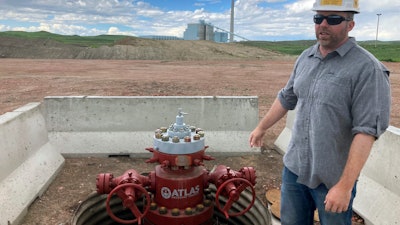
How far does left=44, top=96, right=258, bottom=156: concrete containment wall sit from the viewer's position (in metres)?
5.18

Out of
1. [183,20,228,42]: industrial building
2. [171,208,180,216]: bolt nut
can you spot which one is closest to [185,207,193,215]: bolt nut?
[171,208,180,216]: bolt nut

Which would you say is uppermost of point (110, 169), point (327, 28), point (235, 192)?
point (327, 28)

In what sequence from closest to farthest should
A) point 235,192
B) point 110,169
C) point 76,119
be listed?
point 235,192
point 110,169
point 76,119

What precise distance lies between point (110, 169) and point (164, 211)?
169 centimetres

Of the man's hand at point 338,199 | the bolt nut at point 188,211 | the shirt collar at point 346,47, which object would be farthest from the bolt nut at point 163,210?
the shirt collar at point 346,47

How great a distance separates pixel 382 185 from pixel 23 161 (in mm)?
3583

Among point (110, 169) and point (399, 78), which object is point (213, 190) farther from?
point (399, 78)

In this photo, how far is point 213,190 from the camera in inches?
164

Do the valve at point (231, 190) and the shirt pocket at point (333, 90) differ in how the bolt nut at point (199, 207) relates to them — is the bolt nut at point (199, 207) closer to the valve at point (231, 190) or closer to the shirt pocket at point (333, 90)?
the valve at point (231, 190)

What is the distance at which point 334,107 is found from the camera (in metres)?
2.22

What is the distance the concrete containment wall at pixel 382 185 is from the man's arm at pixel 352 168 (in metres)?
1.41

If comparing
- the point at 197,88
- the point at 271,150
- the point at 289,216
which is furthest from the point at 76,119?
the point at 197,88

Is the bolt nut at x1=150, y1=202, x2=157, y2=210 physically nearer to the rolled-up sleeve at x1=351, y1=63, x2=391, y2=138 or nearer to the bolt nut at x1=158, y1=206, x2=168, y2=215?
the bolt nut at x1=158, y1=206, x2=168, y2=215

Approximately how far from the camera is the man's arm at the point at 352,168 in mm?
2059
